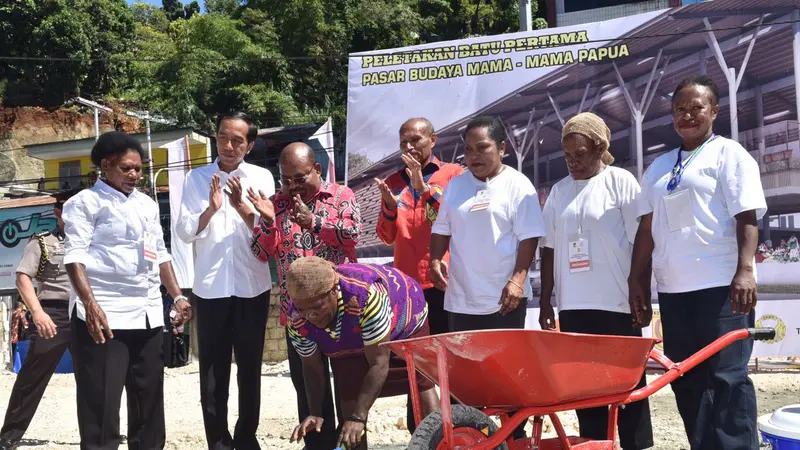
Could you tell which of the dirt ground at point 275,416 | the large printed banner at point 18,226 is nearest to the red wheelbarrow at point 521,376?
the dirt ground at point 275,416

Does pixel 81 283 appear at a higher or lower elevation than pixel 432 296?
higher

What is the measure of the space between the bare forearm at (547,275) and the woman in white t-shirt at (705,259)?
18.5 inches

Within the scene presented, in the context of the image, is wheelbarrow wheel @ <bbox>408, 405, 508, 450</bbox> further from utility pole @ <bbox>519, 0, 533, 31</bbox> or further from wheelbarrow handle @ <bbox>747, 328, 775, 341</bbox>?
utility pole @ <bbox>519, 0, 533, 31</bbox>

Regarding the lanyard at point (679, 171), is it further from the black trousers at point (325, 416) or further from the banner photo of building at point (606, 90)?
the banner photo of building at point (606, 90)

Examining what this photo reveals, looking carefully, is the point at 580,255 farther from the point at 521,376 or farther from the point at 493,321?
the point at 521,376

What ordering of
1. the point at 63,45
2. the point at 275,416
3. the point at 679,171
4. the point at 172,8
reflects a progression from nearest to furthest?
1. the point at 679,171
2. the point at 275,416
3. the point at 63,45
4. the point at 172,8

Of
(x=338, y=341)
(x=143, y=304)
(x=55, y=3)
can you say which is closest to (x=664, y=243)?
(x=338, y=341)

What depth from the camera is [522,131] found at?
882cm

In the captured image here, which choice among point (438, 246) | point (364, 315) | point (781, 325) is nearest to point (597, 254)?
point (438, 246)

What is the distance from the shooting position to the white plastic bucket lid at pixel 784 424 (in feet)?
10.5

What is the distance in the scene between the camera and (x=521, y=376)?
9.74 feet

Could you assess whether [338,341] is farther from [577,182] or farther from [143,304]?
[577,182]

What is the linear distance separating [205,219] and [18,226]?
22168mm

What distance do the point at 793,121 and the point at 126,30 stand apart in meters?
35.7
